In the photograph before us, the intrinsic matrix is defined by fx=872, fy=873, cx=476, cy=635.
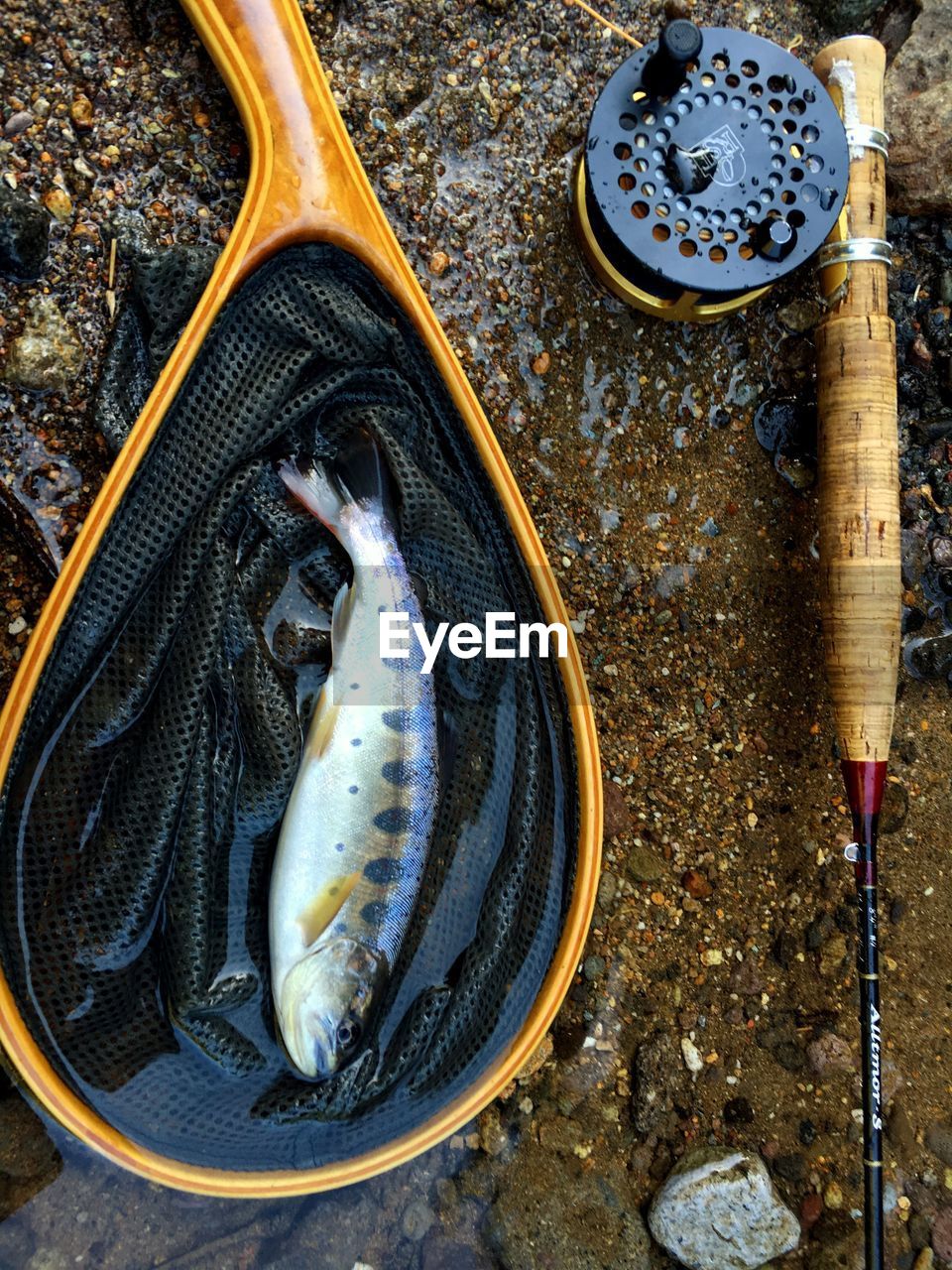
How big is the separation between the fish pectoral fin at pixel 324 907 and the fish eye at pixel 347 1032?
7.8 inches

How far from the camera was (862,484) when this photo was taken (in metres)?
2.25

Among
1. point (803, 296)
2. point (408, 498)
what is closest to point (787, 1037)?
point (408, 498)

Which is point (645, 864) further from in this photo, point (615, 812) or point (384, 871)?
point (384, 871)

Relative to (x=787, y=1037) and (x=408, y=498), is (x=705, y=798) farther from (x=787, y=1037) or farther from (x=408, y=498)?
(x=408, y=498)

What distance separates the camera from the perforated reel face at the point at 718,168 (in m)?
2.24

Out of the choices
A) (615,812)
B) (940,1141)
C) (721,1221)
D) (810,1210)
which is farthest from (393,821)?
(940,1141)

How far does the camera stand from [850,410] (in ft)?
7.48

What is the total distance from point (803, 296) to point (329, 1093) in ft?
8.63

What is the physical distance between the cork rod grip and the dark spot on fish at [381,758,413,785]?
1.12m

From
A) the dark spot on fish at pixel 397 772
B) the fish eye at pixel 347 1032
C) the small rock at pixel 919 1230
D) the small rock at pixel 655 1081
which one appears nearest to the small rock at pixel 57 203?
the dark spot on fish at pixel 397 772

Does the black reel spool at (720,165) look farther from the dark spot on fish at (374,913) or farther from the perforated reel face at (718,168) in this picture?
the dark spot on fish at (374,913)

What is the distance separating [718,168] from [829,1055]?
8.22ft

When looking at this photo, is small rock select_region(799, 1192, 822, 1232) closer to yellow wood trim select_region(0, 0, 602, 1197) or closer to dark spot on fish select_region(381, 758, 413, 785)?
yellow wood trim select_region(0, 0, 602, 1197)

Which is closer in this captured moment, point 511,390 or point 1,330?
point 1,330
